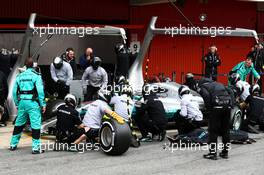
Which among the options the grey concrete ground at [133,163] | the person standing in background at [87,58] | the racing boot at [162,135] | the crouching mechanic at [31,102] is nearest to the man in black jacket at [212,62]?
the person standing in background at [87,58]

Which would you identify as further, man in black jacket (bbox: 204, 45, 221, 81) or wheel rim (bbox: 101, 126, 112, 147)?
man in black jacket (bbox: 204, 45, 221, 81)

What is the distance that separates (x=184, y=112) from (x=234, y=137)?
1.28m

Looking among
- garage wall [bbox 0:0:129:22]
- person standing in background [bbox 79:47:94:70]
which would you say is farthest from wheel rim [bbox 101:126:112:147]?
garage wall [bbox 0:0:129:22]

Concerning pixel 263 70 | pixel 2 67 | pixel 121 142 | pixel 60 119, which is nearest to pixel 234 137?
pixel 121 142

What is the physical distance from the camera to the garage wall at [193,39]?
21578 mm

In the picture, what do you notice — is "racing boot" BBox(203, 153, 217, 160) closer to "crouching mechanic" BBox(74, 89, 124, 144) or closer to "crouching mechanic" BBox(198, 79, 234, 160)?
"crouching mechanic" BBox(198, 79, 234, 160)

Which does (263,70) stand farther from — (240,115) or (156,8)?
(240,115)

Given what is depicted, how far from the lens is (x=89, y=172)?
28.9 ft

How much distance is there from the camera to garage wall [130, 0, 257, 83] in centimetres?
2158

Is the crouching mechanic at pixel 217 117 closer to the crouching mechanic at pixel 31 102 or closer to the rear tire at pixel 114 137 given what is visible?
the rear tire at pixel 114 137

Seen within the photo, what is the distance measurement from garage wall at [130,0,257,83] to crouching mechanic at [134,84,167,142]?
950cm

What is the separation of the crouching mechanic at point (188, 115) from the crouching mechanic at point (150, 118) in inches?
16.9

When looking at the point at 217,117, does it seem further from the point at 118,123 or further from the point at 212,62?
the point at 212,62

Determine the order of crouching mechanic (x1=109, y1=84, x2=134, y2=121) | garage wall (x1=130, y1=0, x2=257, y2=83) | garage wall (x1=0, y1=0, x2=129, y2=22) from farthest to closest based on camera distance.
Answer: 1. garage wall (x1=130, y1=0, x2=257, y2=83)
2. garage wall (x1=0, y1=0, x2=129, y2=22)
3. crouching mechanic (x1=109, y1=84, x2=134, y2=121)
